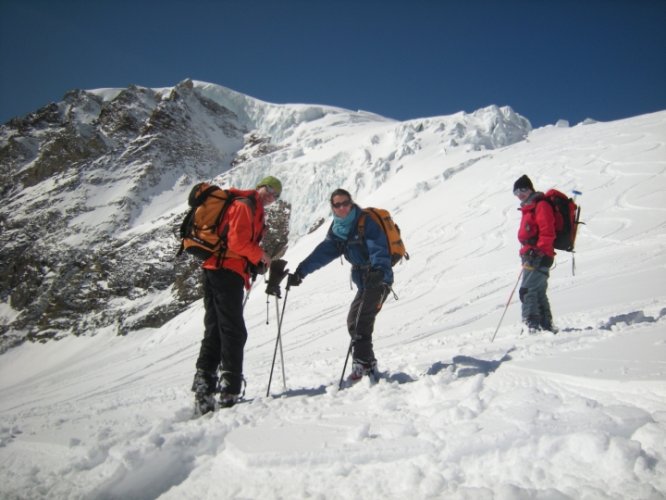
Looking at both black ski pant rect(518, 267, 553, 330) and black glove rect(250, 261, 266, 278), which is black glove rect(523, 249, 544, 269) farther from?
black glove rect(250, 261, 266, 278)

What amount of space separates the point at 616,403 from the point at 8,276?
75.3 meters

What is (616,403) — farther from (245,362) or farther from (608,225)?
(608,225)

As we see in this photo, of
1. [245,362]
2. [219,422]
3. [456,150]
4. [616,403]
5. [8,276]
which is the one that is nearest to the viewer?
[616,403]

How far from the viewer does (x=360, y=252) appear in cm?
357

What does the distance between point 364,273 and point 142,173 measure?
70878mm

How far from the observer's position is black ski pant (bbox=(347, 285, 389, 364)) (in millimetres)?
3404

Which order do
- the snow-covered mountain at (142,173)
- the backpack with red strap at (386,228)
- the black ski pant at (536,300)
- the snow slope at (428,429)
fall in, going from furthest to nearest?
1. the snow-covered mountain at (142,173)
2. the black ski pant at (536,300)
3. the backpack with red strap at (386,228)
4. the snow slope at (428,429)

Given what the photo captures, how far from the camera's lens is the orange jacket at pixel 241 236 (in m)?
3.14

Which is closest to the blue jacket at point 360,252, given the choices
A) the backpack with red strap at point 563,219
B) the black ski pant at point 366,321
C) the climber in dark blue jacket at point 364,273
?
the climber in dark blue jacket at point 364,273

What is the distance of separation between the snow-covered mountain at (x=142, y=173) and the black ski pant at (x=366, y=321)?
86.8ft

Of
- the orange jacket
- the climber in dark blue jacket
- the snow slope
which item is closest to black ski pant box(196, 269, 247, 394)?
the orange jacket

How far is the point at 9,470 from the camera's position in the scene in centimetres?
214

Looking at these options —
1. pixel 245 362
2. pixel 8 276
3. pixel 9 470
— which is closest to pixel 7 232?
pixel 8 276

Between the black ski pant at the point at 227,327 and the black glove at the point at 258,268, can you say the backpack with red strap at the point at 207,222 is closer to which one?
the black ski pant at the point at 227,327
